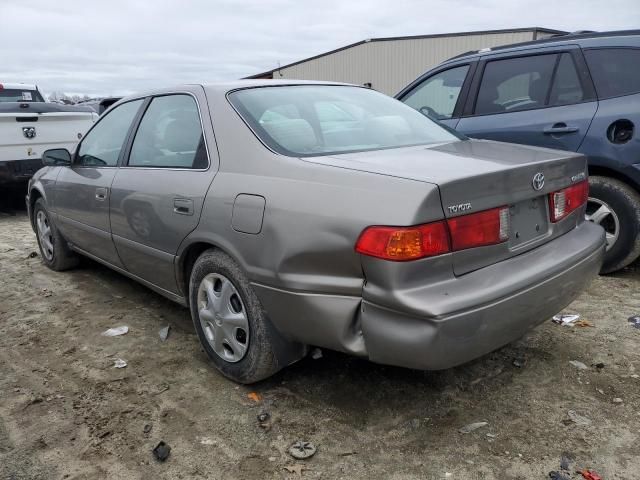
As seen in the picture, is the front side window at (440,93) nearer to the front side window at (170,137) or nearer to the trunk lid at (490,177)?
the trunk lid at (490,177)

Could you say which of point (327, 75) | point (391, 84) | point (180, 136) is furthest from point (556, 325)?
point (327, 75)

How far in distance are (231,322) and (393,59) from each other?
80.0ft

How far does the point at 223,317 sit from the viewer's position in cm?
275

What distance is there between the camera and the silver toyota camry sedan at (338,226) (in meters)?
2.02

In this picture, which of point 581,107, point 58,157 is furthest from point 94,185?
point 581,107

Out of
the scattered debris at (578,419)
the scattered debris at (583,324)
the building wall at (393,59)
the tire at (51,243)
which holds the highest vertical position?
the building wall at (393,59)

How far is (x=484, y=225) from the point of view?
2158mm

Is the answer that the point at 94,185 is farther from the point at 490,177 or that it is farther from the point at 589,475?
the point at 589,475

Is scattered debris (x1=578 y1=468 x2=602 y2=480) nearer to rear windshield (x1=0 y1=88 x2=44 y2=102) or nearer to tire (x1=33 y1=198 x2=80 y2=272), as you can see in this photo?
tire (x1=33 y1=198 x2=80 y2=272)

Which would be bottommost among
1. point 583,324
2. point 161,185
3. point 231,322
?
point 583,324

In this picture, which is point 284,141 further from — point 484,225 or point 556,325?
point 556,325

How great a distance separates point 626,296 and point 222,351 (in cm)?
292

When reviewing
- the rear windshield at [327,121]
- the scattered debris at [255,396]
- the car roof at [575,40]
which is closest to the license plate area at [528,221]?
the rear windshield at [327,121]

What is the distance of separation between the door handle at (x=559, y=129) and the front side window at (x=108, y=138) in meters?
3.12
